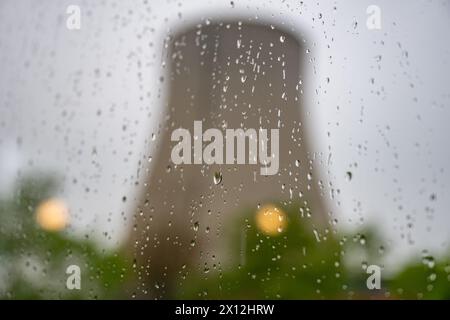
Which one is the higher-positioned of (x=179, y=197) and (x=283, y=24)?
(x=283, y=24)

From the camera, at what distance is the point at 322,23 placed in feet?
4.58

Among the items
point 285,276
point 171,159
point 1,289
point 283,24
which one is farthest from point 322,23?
point 1,289

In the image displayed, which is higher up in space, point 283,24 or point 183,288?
point 283,24

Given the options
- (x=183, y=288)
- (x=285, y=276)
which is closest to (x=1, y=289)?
(x=183, y=288)

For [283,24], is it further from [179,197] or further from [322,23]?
[179,197]

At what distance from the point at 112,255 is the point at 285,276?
17.0 inches

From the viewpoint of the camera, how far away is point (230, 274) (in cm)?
133
